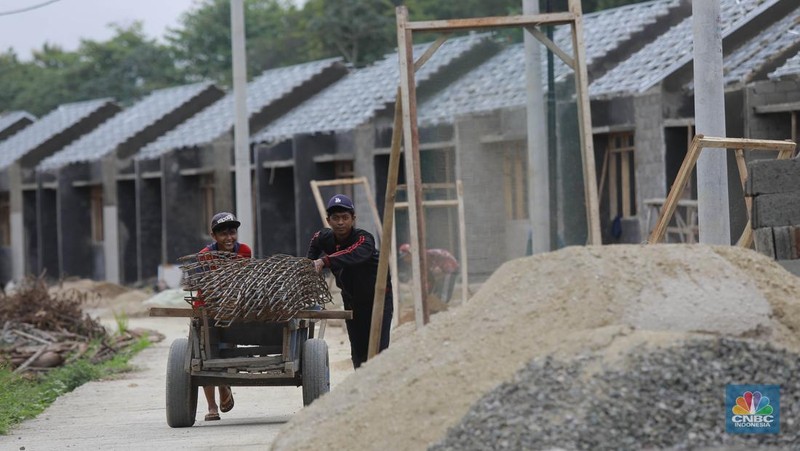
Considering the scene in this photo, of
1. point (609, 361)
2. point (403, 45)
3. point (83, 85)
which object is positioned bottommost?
point (609, 361)

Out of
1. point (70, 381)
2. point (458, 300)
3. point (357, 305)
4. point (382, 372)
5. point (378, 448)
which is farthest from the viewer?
point (458, 300)

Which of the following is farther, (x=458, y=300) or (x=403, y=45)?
(x=458, y=300)

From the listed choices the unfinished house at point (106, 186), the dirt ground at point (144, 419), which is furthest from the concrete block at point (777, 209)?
the unfinished house at point (106, 186)

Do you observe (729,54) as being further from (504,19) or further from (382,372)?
(382,372)

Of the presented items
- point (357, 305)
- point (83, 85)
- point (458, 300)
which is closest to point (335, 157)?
point (458, 300)

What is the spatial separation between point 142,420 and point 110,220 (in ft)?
87.0

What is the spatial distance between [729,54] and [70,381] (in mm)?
10065

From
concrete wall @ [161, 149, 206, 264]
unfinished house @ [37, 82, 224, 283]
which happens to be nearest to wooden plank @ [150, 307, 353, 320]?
concrete wall @ [161, 149, 206, 264]

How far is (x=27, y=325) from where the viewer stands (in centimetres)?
1809

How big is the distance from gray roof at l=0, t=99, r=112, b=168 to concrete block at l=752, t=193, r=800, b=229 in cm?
3326

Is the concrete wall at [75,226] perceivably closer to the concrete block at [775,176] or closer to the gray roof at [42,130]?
the gray roof at [42,130]

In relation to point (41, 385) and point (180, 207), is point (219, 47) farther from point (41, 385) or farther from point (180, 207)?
point (41, 385)

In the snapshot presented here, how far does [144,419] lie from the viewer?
10719 millimetres

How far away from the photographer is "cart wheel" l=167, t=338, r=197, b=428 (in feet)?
31.1
